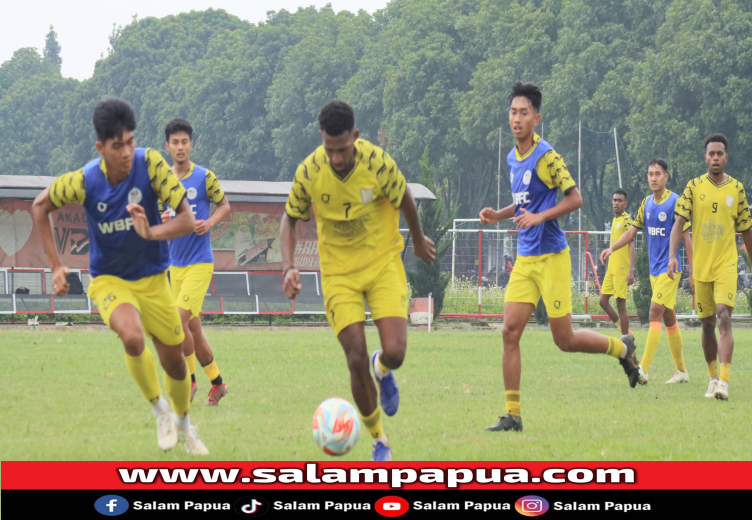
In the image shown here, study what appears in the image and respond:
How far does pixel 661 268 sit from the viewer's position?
12156 millimetres

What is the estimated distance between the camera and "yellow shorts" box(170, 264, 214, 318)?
994 centimetres

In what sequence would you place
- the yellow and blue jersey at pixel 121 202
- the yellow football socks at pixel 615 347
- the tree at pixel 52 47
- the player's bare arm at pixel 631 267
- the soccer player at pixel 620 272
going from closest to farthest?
the yellow and blue jersey at pixel 121 202 → the yellow football socks at pixel 615 347 → the player's bare arm at pixel 631 267 → the soccer player at pixel 620 272 → the tree at pixel 52 47

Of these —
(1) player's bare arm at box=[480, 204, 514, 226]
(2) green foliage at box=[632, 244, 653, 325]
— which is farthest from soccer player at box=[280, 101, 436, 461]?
(2) green foliage at box=[632, 244, 653, 325]

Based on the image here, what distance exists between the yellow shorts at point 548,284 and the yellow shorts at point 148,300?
9.62 ft

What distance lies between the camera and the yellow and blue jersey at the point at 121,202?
6.67m

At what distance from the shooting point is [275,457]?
6.53 m

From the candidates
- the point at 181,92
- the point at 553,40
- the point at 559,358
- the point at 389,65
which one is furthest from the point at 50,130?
the point at 559,358

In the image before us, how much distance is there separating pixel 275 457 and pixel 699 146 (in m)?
37.6

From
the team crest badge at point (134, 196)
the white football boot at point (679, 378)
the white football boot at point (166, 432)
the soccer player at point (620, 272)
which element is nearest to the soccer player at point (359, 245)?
the team crest badge at point (134, 196)

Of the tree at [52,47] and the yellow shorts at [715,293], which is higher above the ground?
the tree at [52,47]

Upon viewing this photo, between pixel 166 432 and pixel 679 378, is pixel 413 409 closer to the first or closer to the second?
pixel 166 432

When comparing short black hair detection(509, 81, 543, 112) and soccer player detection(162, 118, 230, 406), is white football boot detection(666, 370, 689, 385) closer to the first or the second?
short black hair detection(509, 81, 543, 112)
